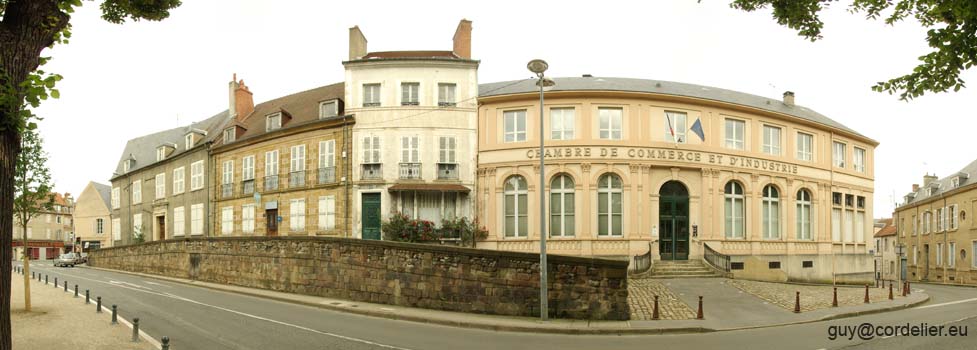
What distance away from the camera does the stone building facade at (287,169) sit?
27.4 metres

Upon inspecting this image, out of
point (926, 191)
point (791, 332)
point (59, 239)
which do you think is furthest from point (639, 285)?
point (59, 239)

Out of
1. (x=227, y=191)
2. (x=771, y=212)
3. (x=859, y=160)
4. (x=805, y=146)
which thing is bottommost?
(x=771, y=212)

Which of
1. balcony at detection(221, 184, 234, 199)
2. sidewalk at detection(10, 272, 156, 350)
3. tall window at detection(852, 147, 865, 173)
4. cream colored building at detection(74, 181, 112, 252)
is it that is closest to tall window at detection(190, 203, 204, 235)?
balcony at detection(221, 184, 234, 199)

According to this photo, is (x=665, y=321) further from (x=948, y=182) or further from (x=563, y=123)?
(x=948, y=182)

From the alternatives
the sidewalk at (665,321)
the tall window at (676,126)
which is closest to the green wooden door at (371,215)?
the sidewalk at (665,321)

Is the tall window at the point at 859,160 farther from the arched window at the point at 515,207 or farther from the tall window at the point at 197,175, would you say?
the tall window at the point at 197,175

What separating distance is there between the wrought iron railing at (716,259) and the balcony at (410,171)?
1288 centimetres

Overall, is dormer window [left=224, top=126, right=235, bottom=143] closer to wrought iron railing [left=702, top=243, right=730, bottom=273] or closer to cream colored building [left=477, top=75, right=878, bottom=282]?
cream colored building [left=477, top=75, right=878, bottom=282]

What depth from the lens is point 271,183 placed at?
30.4m

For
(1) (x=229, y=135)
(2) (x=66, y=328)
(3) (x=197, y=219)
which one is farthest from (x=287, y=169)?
(2) (x=66, y=328)

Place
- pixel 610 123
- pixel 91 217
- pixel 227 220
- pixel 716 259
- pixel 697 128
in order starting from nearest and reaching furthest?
pixel 716 259 < pixel 697 128 < pixel 610 123 < pixel 227 220 < pixel 91 217

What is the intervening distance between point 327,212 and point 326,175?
1.72 metres

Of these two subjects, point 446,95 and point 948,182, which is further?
point 948,182

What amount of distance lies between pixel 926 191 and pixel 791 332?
49.6 meters
